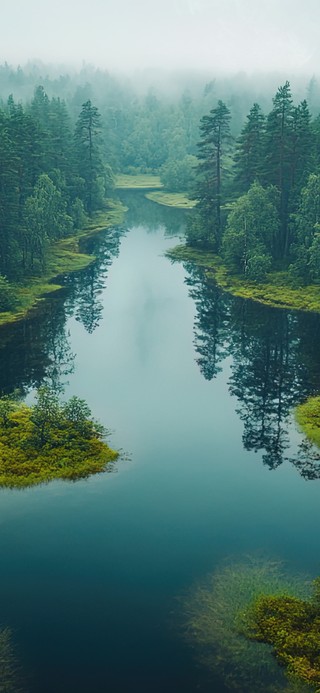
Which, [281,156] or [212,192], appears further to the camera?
[212,192]

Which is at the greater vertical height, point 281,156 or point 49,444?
point 281,156

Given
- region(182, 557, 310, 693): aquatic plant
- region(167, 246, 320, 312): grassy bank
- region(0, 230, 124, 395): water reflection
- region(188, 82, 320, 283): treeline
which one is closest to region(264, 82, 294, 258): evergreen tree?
region(188, 82, 320, 283): treeline

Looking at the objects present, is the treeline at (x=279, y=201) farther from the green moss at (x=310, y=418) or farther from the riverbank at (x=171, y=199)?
the riverbank at (x=171, y=199)

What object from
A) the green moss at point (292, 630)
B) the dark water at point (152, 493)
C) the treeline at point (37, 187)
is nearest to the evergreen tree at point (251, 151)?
the treeline at point (37, 187)

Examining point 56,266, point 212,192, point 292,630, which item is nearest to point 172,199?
point 212,192

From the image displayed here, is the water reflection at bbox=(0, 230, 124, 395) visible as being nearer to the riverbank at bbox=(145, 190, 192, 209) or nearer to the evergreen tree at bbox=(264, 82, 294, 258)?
the evergreen tree at bbox=(264, 82, 294, 258)

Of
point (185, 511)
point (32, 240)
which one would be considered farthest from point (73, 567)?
point (32, 240)

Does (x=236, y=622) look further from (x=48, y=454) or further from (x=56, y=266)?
(x=56, y=266)
